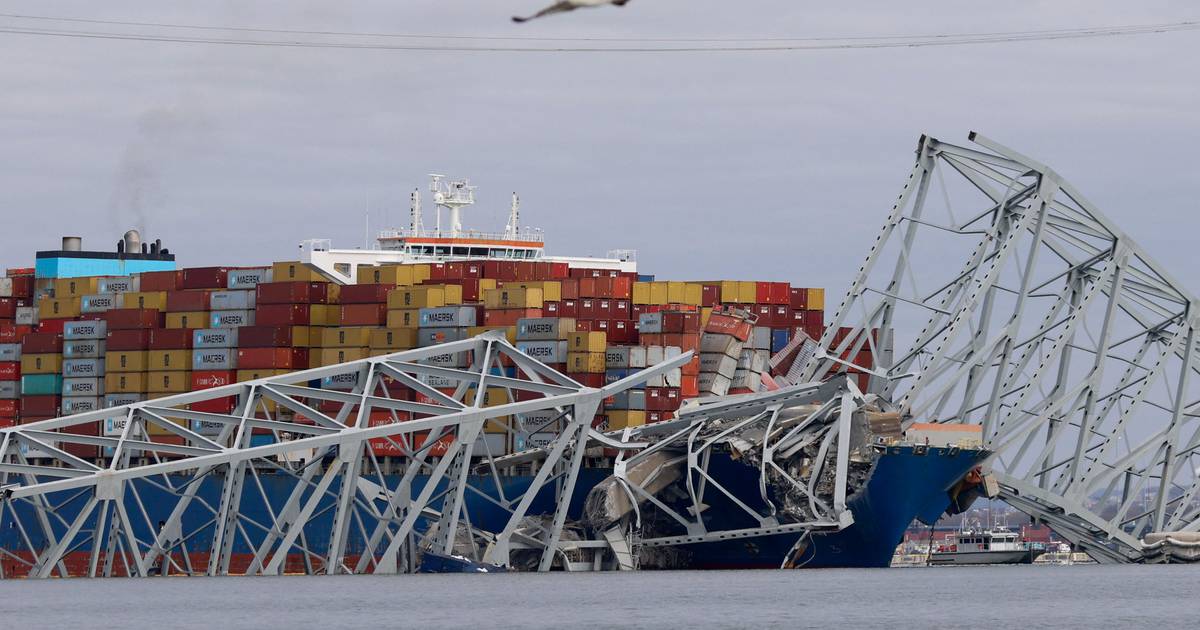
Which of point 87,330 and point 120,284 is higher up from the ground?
point 120,284

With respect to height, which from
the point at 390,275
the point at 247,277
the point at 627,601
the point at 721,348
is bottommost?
the point at 627,601

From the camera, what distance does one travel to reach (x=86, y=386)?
332 feet

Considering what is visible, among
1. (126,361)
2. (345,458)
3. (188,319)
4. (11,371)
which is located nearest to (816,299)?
(345,458)

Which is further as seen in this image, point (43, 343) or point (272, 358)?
point (43, 343)

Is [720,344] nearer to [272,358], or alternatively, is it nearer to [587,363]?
[587,363]

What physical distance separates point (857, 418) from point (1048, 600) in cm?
1288

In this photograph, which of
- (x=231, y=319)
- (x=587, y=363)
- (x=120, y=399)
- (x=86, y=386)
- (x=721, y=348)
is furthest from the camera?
(x=86, y=386)

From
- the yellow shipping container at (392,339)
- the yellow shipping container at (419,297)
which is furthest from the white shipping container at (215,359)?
the yellow shipping container at (419,297)

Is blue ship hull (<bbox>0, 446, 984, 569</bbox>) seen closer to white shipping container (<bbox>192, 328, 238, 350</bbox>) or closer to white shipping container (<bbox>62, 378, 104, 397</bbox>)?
white shipping container (<bbox>192, 328, 238, 350</bbox>)

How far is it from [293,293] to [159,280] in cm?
950

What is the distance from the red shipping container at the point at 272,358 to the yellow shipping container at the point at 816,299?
2250 cm

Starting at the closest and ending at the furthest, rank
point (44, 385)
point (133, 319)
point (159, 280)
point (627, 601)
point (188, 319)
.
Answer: point (627, 601) → point (188, 319) → point (133, 319) → point (159, 280) → point (44, 385)

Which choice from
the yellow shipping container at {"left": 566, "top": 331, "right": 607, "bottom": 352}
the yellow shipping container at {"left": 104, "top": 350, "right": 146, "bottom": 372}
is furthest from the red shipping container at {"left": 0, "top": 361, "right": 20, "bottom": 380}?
the yellow shipping container at {"left": 566, "top": 331, "right": 607, "bottom": 352}

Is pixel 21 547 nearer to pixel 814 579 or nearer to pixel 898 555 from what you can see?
pixel 814 579
